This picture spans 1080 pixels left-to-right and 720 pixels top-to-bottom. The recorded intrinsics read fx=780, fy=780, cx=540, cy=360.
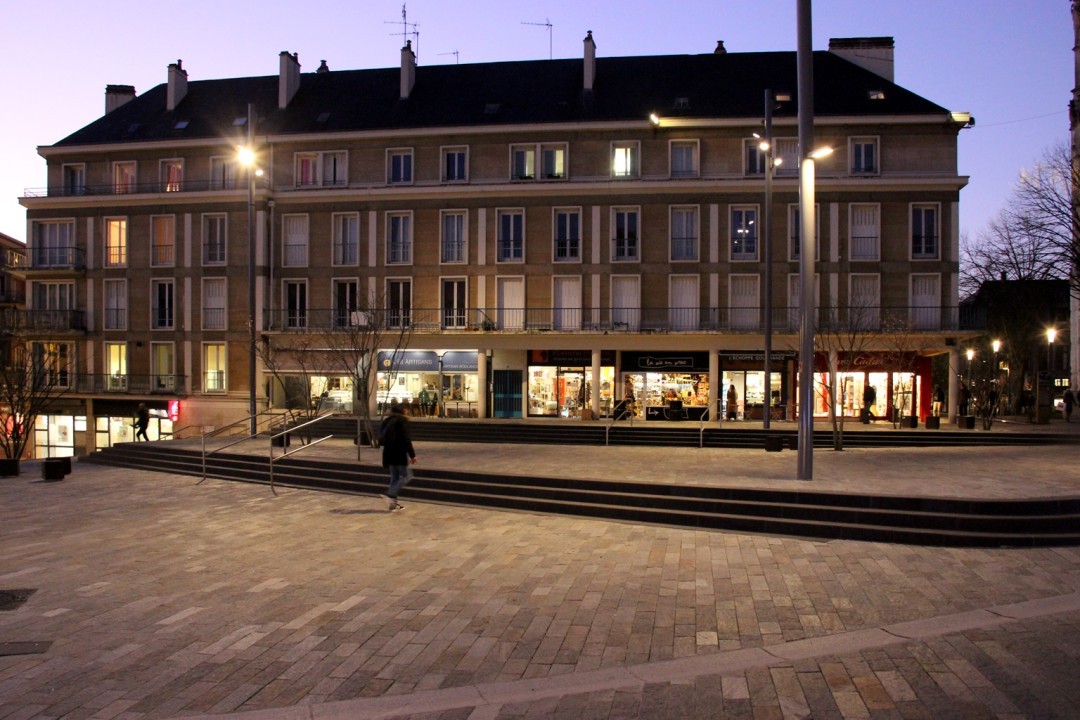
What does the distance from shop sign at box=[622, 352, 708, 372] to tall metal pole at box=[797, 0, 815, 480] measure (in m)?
17.3

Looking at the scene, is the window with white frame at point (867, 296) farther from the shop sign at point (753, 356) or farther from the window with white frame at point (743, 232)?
the window with white frame at point (743, 232)

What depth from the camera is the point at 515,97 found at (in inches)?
1342

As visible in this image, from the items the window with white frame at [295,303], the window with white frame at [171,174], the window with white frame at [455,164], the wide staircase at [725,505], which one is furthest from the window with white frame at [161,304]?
the wide staircase at [725,505]

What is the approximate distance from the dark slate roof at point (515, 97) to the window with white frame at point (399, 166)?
1.22m

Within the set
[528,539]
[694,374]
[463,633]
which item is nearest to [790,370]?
[694,374]

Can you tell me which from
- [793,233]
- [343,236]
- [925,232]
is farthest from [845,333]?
[343,236]

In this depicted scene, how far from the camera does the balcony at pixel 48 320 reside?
3484cm

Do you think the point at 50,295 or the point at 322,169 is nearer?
the point at 322,169

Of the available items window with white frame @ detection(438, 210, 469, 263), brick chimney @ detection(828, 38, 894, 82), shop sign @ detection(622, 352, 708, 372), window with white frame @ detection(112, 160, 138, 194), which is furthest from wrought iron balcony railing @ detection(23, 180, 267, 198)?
brick chimney @ detection(828, 38, 894, 82)

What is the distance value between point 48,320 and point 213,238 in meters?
8.81

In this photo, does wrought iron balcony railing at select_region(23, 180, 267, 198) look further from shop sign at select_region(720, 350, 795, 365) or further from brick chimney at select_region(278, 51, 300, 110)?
shop sign at select_region(720, 350, 795, 365)

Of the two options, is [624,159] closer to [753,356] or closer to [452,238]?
[452,238]

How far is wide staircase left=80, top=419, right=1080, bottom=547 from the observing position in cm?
973

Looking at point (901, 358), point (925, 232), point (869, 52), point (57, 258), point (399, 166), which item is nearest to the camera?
point (901, 358)
